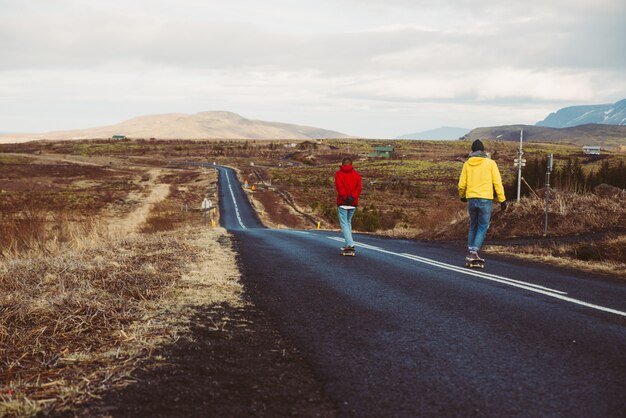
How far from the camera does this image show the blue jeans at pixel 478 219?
9.15 metres

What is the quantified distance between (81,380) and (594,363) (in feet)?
11.9

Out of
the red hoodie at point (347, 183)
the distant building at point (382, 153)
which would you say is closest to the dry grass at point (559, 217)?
the red hoodie at point (347, 183)

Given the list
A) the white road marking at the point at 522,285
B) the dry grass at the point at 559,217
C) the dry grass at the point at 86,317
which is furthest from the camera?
the dry grass at the point at 559,217

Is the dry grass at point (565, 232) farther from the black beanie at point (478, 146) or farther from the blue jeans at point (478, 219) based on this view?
the black beanie at point (478, 146)

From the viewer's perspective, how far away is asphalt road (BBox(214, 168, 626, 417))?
9.98 ft

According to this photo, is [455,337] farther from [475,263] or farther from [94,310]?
[475,263]

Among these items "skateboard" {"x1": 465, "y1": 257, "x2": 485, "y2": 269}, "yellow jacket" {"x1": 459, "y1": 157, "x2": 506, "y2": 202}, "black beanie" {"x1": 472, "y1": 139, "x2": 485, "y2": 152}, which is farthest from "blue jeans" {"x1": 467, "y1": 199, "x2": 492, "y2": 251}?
"black beanie" {"x1": 472, "y1": 139, "x2": 485, "y2": 152}

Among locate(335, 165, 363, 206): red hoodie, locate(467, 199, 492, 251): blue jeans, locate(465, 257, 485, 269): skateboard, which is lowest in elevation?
locate(465, 257, 485, 269): skateboard

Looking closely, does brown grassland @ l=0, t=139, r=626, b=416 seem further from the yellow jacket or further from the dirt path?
the yellow jacket

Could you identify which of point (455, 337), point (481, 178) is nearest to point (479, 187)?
point (481, 178)

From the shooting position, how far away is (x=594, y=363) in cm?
369

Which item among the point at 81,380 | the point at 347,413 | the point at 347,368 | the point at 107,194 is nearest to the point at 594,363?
the point at 347,368

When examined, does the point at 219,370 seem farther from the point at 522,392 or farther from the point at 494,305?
the point at 494,305

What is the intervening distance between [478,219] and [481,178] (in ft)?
2.66
